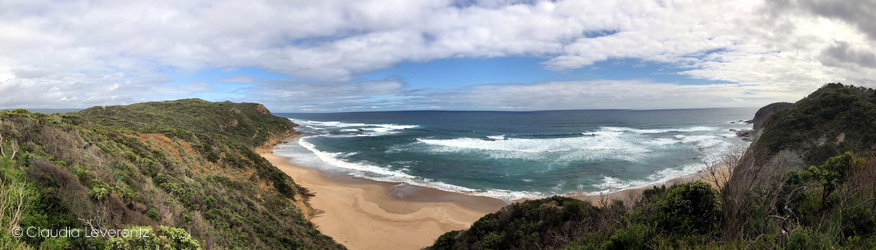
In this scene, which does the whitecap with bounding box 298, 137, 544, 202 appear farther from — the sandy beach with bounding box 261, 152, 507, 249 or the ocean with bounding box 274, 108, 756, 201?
the sandy beach with bounding box 261, 152, 507, 249

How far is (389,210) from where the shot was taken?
722 inches

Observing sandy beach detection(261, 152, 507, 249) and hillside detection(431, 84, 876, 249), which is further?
sandy beach detection(261, 152, 507, 249)

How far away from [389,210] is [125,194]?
13.1 metres

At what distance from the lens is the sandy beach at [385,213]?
14727mm

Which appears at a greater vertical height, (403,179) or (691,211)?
(691,211)

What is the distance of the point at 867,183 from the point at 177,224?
13.8 meters

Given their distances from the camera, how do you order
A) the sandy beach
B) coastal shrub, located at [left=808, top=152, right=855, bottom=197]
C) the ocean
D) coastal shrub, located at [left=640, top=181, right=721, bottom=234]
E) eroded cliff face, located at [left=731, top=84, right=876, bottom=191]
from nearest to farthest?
coastal shrub, located at [left=640, top=181, right=721, bottom=234]
coastal shrub, located at [left=808, top=152, right=855, bottom=197]
the sandy beach
eroded cliff face, located at [left=731, top=84, right=876, bottom=191]
the ocean

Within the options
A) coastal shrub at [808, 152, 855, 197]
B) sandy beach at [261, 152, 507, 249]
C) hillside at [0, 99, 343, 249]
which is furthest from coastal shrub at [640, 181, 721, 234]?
sandy beach at [261, 152, 507, 249]

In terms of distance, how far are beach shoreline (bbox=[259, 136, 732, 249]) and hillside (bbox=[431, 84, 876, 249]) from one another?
354 cm

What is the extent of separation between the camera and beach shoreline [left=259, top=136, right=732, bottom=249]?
48.6 feet

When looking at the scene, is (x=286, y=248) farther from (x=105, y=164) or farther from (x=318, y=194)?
(x=318, y=194)

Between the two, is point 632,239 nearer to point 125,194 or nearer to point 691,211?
point 691,211

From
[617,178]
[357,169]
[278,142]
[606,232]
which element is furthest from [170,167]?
[278,142]

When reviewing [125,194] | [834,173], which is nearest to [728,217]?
[834,173]
